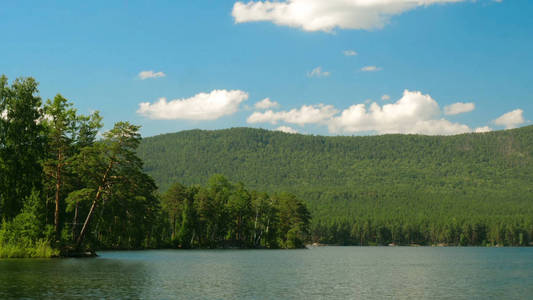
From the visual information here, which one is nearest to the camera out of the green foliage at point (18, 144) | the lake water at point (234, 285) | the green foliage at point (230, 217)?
the lake water at point (234, 285)

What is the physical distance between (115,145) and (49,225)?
38.1 feet

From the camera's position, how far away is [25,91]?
65.0m

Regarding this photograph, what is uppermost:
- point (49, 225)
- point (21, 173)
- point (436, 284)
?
point (21, 173)

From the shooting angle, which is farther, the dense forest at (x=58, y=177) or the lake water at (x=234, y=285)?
the dense forest at (x=58, y=177)

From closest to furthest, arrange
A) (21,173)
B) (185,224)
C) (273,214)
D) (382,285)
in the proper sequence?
(382,285)
(21,173)
(185,224)
(273,214)

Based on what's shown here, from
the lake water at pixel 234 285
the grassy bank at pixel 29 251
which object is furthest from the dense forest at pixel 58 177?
the lake water at pixel 234 285

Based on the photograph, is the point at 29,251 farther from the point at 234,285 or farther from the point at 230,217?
the point at 230,217

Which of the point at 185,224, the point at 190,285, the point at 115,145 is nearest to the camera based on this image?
the point at 190,285

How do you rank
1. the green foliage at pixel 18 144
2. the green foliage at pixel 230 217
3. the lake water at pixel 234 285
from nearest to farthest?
the lake water at pixel 234 285 < the green foliage at pixel 18 144 < the green foliage at pixel 230 217

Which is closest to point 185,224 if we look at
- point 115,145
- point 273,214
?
point 273,214

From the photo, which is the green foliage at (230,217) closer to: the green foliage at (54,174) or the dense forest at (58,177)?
the dense forest at (58,177)

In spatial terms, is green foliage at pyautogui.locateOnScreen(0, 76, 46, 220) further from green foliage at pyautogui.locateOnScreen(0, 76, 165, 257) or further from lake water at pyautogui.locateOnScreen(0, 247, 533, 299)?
lake water at pyautogui.locateOnScreen(0, 247, 533, 299)

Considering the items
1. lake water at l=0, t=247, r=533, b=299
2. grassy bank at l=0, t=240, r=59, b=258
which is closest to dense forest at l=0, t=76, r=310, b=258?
grassy bank at l=0, t=240, r=59, b=258

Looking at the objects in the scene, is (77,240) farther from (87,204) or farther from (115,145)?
(115,145)
